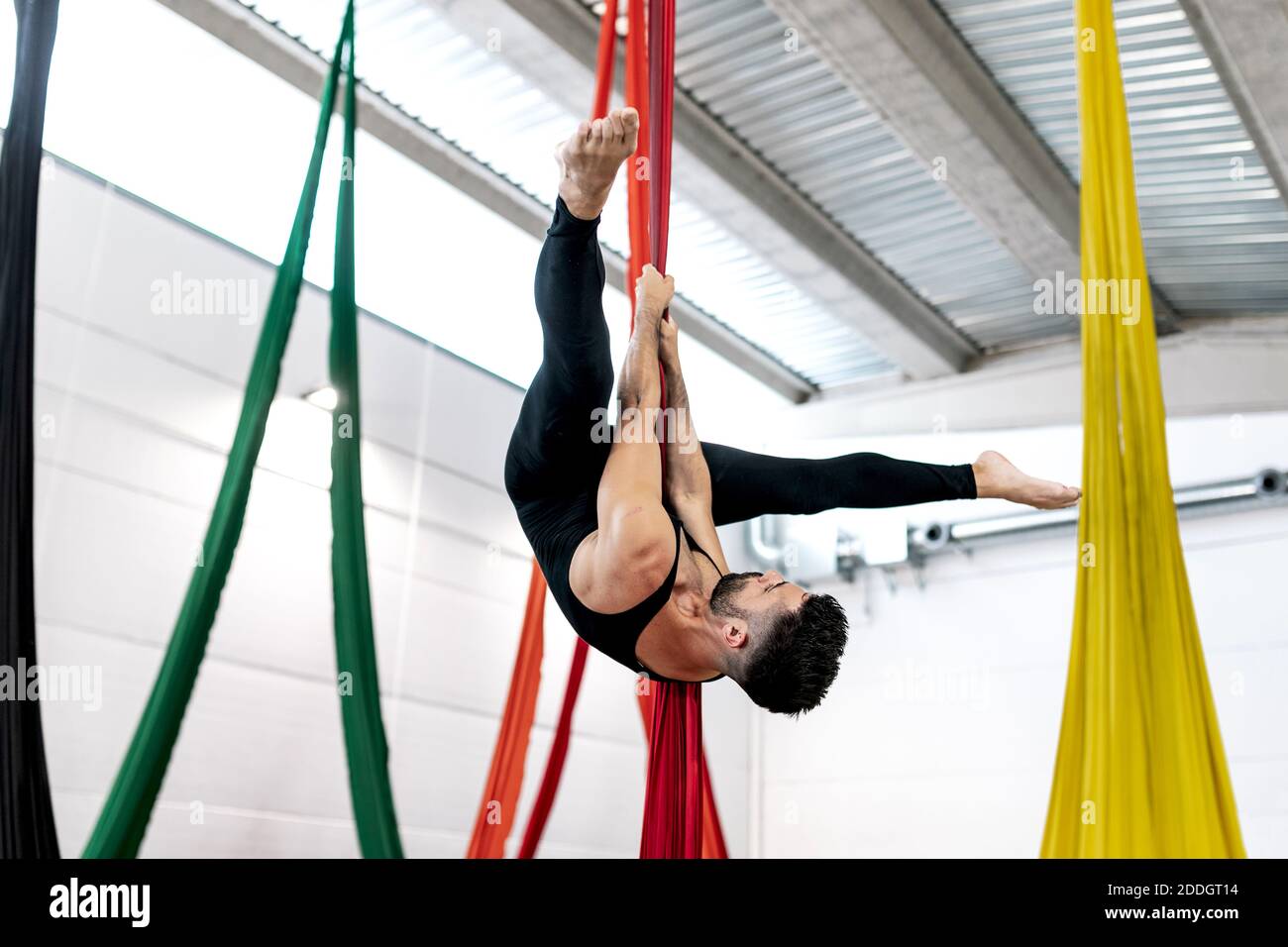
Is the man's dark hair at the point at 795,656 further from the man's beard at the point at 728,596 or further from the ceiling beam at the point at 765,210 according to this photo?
the ceiling beam at the point at 765,210

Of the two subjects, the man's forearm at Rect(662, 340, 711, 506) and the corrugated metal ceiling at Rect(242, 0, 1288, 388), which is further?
the corrugated metal ceiling at Rect(242, 0, 1288, 388)

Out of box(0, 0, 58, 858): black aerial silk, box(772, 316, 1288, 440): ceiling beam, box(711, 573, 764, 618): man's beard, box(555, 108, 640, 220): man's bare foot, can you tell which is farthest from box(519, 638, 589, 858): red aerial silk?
box(772, 316, 1288, 440): ceiling beam

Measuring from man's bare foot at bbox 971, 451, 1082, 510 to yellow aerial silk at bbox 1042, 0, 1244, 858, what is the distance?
0.24 metres

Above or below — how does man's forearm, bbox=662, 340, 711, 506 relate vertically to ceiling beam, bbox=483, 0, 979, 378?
below

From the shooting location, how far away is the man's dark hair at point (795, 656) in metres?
2.15

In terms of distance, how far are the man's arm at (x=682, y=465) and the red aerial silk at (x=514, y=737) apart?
1136 millimetres

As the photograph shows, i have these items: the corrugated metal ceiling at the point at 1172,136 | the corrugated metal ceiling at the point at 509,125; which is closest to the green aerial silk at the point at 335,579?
the corrugated metal ceiling at the point at 509,125

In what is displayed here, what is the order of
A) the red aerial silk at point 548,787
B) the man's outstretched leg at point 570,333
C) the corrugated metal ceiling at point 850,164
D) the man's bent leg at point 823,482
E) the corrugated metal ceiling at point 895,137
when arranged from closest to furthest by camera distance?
the man's outstretched leg at point 570,333
the man's bent leg at point 823,482
the red aerial silk at point 548,787
the corrugated metal ceiling at point 895,137
the corrugated metal ceiling at point 850,164

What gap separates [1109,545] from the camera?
6.70 feet

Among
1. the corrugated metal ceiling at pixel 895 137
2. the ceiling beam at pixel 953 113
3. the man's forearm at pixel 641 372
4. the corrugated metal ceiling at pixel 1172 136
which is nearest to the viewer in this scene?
the man's forearm at pixel 641 372

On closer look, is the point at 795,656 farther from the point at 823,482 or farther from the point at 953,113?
the point at 953,113

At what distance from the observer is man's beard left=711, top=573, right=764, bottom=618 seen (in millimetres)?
2230

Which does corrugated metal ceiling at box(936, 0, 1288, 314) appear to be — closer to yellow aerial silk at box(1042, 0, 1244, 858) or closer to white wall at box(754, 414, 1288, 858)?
white wall at box(754, 414, 1288, 858)

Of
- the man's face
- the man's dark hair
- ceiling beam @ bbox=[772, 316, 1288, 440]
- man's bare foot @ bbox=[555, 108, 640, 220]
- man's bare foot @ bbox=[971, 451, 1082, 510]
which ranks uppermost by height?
ceiling beam @ bbox=[772, 316, 1288, 440]
